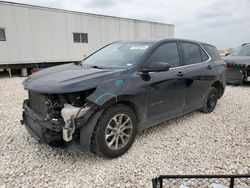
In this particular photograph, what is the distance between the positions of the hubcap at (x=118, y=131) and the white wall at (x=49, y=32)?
9674 mm

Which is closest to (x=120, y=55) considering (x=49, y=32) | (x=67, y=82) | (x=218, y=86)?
(x=67, y=82)

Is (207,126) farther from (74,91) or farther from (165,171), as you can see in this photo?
(74,91)

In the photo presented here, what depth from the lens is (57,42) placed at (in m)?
11.7

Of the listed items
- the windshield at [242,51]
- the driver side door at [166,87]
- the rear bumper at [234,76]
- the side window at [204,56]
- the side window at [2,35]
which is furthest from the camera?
the side window at [2,35]

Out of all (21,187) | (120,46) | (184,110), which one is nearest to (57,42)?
(120,46)

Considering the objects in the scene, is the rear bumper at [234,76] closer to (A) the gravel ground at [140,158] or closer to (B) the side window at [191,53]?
(A) the gravel ground at [140,158]

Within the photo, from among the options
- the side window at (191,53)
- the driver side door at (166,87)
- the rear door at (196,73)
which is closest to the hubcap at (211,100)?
the rear door at (196,73)

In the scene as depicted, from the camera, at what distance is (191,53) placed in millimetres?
4023

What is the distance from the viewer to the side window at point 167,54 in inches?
128

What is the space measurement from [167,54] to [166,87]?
1.98ft

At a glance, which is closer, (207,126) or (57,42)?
(207,126)

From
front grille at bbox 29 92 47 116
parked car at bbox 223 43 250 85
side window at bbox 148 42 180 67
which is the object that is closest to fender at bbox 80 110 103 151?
front grille at bbox 29 92 47 116

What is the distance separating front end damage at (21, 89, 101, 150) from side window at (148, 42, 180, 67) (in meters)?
1.27

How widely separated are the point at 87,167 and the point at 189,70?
2.41 m
